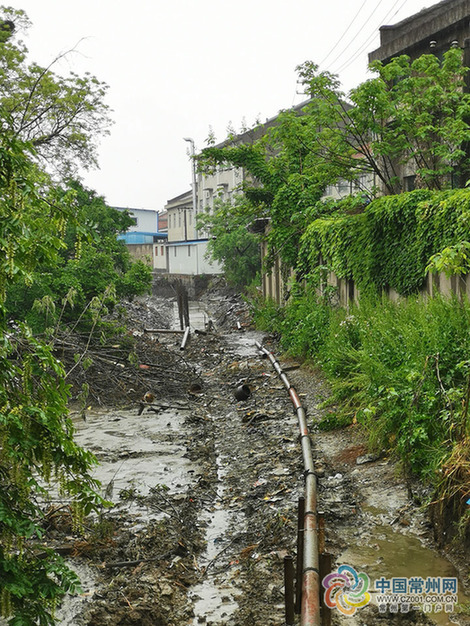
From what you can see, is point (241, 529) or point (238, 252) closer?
point (241, 529)

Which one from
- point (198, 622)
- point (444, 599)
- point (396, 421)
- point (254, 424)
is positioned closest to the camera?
point (444, 599)

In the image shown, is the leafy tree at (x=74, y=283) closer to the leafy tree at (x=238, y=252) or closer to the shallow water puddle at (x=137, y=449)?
the shallow water puddle at (x=137, y=449)

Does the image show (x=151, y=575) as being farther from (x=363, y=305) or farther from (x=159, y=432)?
(x=363, y=305)

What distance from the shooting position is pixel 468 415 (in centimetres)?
526

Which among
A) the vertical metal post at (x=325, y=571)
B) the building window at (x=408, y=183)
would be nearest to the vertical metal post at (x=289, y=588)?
the vertical metal post at (x=325, y=571)

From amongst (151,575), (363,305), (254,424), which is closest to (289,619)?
(151,575)

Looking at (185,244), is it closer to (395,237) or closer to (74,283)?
(74,283)

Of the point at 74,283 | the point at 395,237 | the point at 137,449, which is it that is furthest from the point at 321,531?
the point at 74,283

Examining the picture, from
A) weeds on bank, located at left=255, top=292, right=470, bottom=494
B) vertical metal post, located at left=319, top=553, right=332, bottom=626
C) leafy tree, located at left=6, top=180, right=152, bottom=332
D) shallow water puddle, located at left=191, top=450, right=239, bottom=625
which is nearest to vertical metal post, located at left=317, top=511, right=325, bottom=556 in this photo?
vertical metal post, located at left=319, top=553, right=332, bottom=626

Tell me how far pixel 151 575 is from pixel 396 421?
3.12 metres

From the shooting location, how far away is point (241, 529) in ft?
20.9

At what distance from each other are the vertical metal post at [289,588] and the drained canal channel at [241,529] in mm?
20
